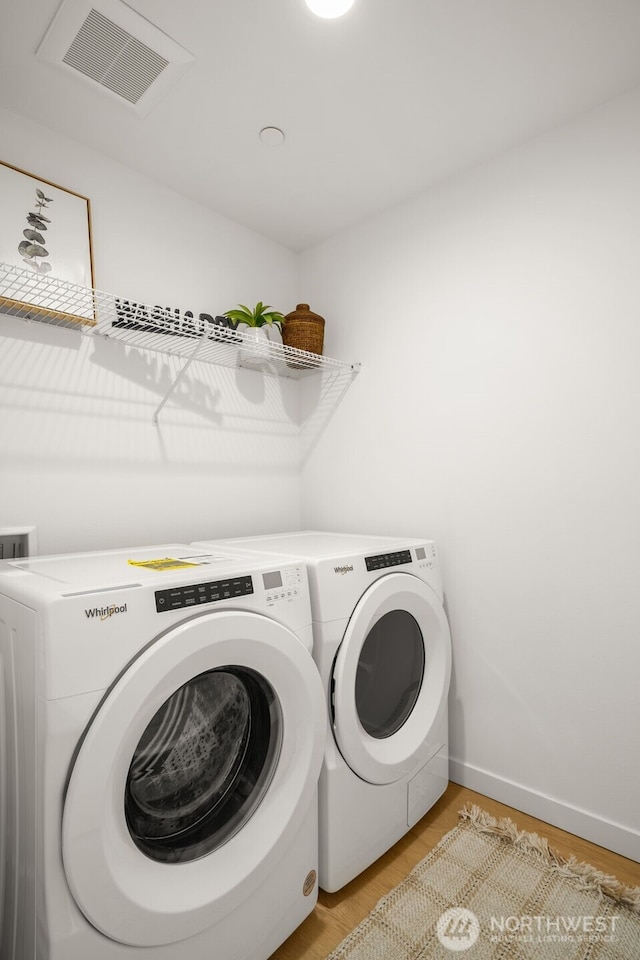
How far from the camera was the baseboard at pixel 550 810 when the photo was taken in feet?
5.07

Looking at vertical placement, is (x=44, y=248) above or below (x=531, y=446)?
above

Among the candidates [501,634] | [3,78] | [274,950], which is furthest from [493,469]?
[3,78]

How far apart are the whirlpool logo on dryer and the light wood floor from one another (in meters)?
1.00

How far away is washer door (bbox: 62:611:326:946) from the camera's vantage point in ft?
2.89

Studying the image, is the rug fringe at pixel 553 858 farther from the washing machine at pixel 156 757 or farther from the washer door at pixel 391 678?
the washing machine at pixel 156 757

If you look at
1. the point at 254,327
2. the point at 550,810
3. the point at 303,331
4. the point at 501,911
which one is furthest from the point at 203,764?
the point at 303,331

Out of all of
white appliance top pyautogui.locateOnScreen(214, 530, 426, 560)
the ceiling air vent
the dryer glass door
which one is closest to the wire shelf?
the ceiling air vent

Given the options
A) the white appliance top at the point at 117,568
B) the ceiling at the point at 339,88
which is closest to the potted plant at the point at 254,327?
the ceiling at the point at 339,88

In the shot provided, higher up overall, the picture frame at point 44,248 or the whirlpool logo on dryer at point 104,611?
the picture frame at point 44,248

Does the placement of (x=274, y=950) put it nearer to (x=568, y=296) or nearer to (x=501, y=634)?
(x=501, y=634)

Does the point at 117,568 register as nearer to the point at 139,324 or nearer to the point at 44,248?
the point at 139,324

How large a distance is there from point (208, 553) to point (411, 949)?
45.5 inches

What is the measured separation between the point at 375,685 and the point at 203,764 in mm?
605

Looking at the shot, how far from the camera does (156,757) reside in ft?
3.59
